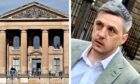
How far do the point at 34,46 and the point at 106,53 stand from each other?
0.24 metres

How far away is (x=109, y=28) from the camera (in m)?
1.27

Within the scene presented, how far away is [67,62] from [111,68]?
17 centimetres

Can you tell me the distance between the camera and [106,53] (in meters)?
1.31

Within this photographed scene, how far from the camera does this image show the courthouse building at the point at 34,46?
4.50ft

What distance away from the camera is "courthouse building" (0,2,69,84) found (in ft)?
4.50

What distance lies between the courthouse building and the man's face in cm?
15

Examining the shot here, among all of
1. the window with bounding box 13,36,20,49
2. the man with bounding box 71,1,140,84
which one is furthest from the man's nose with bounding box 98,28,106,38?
the window with bounding box 13,36,20,49

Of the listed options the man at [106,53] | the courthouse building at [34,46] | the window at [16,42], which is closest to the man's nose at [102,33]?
the man at [106,53]

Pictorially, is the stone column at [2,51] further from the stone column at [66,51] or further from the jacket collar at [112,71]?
the jacket collar at [112,71]

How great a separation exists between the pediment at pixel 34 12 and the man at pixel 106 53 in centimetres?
14

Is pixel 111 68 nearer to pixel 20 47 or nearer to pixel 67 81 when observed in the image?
pixel 67 81

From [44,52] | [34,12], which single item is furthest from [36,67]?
[34,12]

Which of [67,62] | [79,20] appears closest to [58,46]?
[67,62]

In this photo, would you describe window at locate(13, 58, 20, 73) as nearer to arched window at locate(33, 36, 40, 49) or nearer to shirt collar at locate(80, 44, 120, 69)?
arched window at locate(33, 36, 40, 49)
